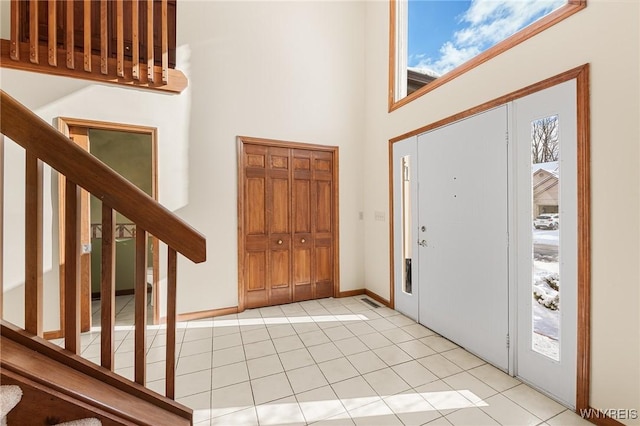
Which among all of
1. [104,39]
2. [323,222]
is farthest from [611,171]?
[104,39]

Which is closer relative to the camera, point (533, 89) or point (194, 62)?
point (533, 89)

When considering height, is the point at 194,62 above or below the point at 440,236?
above

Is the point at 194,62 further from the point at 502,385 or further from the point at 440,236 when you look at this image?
the point at 502,385

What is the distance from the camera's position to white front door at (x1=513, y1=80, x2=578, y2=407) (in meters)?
1.93

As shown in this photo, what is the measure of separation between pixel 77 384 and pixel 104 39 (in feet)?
11.0

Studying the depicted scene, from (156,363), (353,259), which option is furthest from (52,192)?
(353,259)

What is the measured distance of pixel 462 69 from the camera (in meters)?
2.74


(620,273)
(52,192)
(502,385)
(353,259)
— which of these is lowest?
(502,385)

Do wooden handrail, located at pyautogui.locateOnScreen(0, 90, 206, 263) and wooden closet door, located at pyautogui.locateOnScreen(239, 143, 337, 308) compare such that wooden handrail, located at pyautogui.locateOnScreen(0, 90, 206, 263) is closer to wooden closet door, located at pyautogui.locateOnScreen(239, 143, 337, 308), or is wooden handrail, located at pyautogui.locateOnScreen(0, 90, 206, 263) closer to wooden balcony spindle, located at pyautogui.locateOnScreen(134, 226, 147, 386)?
wooden balcony spindle, located at pyautogui.locateOnScreen(134, 226, 147, 386)

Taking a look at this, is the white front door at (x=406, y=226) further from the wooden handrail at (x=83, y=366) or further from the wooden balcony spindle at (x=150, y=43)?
the wooden balcony spindle at (x=150, y=43)

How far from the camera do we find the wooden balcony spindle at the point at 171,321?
1309mm

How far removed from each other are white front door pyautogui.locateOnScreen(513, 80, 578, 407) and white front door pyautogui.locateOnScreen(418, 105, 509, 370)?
14cm

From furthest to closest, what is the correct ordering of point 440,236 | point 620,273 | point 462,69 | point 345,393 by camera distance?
point 440,236, point 462,69, point 345,393, point 620,273

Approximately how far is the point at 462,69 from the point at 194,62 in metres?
3.07
